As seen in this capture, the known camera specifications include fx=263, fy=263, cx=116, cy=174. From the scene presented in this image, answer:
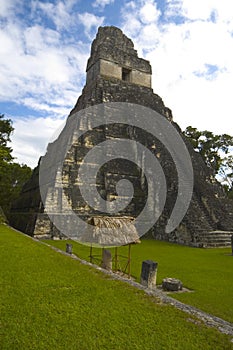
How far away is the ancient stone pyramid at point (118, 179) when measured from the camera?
1309 centimetres

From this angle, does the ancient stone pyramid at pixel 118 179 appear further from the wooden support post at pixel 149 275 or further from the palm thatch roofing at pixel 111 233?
the wooden support post at pixel 149 275

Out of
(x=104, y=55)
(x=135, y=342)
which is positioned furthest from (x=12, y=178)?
(x=135, y=342)

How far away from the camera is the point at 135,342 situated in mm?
2719

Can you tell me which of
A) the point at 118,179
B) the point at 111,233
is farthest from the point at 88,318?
the point at 118,179

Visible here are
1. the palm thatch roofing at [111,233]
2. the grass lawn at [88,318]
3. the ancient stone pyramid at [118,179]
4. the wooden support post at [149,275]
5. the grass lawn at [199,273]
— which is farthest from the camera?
the ancient stone pyramid at [118,179]

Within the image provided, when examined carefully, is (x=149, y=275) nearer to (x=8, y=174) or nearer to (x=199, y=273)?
(x=199, y=273)

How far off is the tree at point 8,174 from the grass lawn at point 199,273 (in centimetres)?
746

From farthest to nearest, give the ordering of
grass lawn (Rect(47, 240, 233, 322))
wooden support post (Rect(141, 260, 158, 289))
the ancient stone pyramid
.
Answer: the ancient stone pyramid < wooden support post (Rect(141, 260, 158, 289)) < grass lawn (Rect(47, 240, 233, 322))

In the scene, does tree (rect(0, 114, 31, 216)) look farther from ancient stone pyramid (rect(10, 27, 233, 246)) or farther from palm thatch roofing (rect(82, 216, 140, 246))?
palm thatch roofing (rect(82, 216, 140, 246))

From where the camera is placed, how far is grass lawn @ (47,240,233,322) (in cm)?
498

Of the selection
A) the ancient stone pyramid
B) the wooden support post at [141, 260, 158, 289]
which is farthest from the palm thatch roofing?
the ancient stone pyramid

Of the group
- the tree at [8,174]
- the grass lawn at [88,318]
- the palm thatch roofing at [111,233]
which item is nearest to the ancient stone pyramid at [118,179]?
the tree at [8,174]

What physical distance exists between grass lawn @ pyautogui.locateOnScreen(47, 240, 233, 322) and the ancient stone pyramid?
269 centimetres

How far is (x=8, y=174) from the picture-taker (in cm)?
2206
